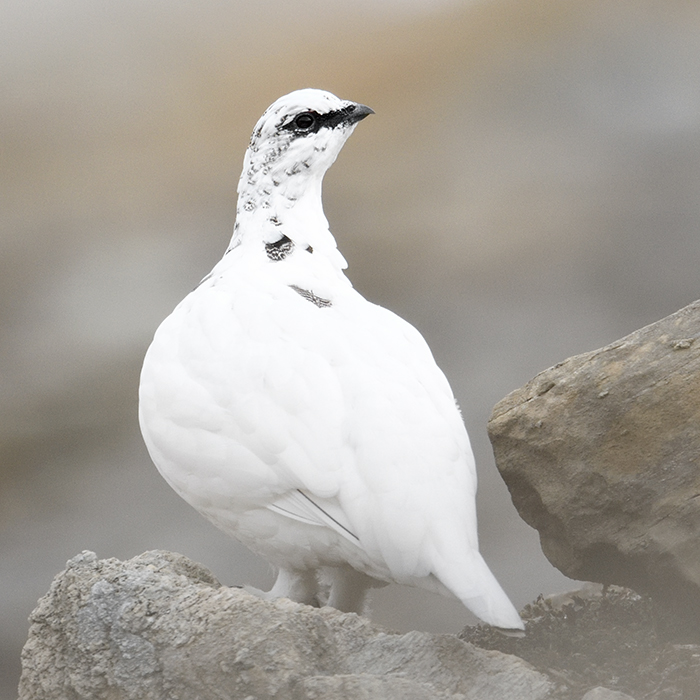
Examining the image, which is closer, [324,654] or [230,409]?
[324,654]

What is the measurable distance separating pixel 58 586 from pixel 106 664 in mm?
230

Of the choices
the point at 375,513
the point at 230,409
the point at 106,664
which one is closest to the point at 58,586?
the point at 106,664

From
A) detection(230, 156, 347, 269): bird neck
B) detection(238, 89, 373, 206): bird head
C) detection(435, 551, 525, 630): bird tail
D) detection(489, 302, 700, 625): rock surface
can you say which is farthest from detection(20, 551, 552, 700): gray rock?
detection(238, 89, 373, 206): bird head

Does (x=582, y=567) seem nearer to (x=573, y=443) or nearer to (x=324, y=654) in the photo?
(x=573, y=443)

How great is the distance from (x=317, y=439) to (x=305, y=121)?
977 mm

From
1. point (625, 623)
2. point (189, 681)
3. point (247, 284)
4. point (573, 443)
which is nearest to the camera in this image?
point (189, 681)

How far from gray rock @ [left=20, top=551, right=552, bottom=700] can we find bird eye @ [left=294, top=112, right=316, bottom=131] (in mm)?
1186

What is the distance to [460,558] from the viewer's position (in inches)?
77.0

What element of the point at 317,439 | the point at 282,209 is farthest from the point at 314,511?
the point at 282,209

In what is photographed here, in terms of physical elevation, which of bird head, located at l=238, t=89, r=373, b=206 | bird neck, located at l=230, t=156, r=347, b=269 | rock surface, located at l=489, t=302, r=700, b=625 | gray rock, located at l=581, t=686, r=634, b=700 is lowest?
gray rock, located at l=581, t=686, r=634, b=700

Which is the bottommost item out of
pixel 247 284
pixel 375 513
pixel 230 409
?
pixel 375 513

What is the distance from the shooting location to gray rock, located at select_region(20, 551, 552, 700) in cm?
178

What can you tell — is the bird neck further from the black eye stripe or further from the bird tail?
the bird tail

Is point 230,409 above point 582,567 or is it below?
above
